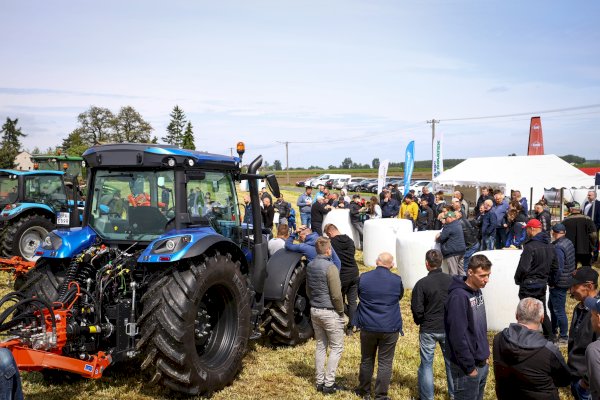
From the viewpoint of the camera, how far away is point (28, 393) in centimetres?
552

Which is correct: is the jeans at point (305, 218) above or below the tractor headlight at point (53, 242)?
below

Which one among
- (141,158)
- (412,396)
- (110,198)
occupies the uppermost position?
(141,158)

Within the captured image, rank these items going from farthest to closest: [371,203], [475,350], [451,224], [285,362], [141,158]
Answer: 1. [371,203]
2. [451,224]
3. [285,362]
4. [141,158]
5. [475,350]

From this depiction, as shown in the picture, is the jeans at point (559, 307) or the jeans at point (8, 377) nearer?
the jeans at point (8, 377)

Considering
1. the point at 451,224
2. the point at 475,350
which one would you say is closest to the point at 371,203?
the point at 451,224

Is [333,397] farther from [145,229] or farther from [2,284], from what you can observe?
[2,284]

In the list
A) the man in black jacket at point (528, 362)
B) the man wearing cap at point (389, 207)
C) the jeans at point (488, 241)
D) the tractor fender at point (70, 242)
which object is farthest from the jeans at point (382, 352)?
the man wearing cap at point (389, 207)

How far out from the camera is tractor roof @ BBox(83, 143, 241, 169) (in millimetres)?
5434

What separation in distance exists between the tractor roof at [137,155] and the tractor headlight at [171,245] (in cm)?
79

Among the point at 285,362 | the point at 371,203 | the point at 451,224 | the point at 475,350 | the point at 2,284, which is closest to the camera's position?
the point at 475,350

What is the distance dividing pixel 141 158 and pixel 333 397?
3116 millimetres

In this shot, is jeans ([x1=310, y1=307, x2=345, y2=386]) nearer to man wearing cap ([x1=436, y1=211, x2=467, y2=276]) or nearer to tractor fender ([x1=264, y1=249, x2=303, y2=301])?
tractor fender ([x1=264, y1=249, x2=303, y2=301])

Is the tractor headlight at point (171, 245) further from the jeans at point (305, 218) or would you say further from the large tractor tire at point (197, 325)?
the jeans at point (305, 218)

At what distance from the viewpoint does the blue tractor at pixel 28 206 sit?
1142cm
